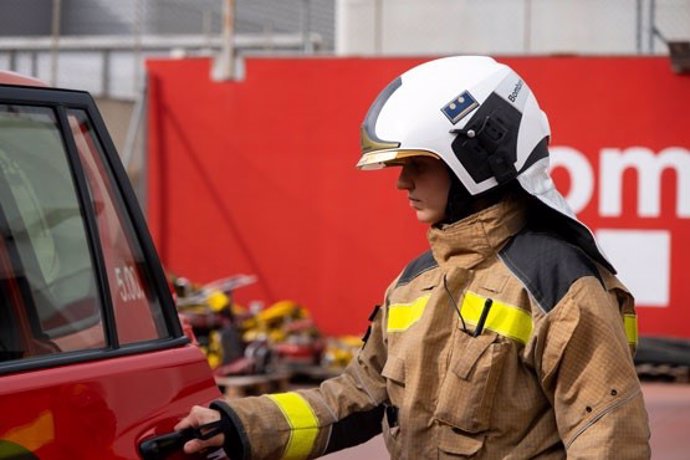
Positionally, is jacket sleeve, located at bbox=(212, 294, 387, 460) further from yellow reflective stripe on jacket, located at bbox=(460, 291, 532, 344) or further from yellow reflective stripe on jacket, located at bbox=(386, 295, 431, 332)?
yellow reflective stripe on jacket, located at bbox=(460, 291, 532, 344)

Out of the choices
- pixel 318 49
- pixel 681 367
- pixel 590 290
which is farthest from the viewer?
pixel 318 49

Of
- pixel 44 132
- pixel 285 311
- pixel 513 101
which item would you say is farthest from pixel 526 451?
pixel 285 311

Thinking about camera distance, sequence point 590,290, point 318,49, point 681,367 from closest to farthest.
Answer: point 590,290 < point 681,367 < point 318,49

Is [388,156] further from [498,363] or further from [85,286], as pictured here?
[85,286]

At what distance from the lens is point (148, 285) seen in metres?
3.03

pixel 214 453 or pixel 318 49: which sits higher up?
pixel 318 49

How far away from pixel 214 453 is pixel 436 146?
2.80 feet

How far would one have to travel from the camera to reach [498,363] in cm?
274

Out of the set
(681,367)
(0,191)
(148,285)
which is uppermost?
(0,191)

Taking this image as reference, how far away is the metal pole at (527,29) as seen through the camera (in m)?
12.6

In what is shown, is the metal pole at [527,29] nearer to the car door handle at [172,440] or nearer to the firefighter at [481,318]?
the firefighter at [481,318]

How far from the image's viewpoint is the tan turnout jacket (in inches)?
105

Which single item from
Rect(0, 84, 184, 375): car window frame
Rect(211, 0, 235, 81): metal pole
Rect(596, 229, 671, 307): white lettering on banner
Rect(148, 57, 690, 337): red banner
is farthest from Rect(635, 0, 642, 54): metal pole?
Rect(0, 84, 184, 375): car window frame

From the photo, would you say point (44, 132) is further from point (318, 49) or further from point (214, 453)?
point (318, 49)
